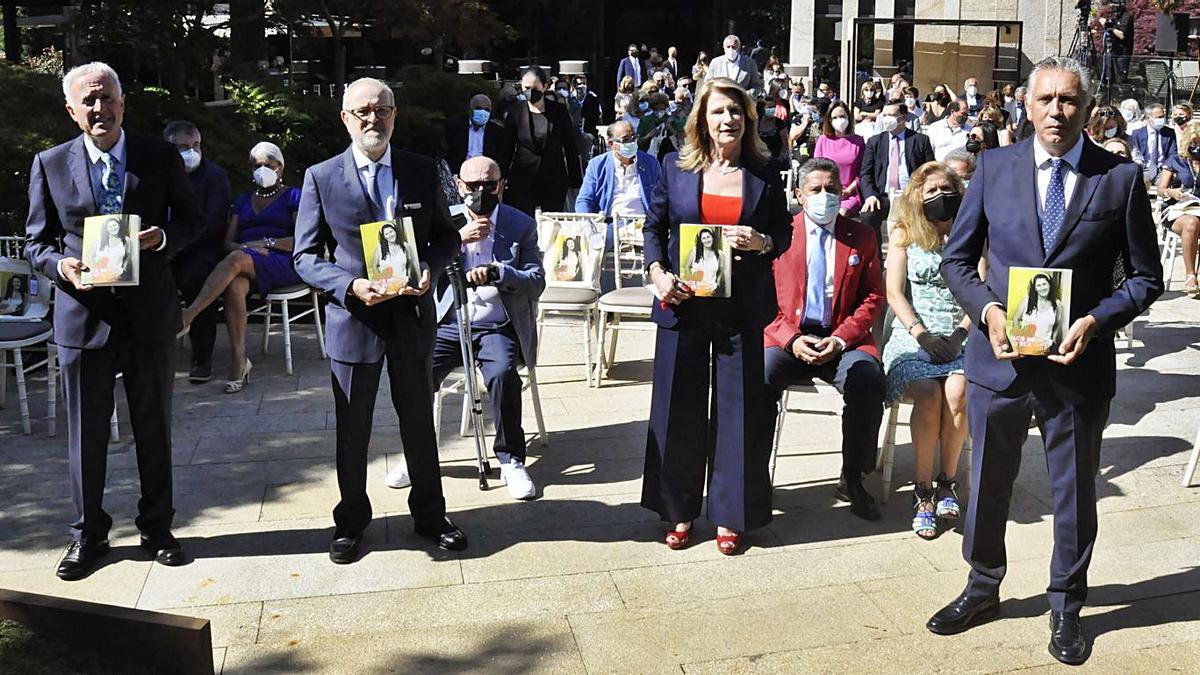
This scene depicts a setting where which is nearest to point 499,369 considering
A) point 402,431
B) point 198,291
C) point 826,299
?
point 402,431

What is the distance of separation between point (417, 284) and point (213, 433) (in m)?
2.77

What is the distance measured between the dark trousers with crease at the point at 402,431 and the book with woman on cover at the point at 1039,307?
2429 millimetres

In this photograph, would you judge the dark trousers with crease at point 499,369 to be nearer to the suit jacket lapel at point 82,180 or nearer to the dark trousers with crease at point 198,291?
the suit jacket lapel at point 82,180

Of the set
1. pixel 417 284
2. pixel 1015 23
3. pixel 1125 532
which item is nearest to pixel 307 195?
pixel 417 284

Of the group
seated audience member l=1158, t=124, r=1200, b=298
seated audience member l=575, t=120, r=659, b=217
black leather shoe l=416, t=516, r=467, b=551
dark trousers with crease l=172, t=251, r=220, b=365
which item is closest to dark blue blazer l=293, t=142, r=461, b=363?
black leather shoe l=416, t=516, r=467, b=551

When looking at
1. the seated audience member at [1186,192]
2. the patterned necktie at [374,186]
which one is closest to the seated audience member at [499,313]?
the patterned necktie at [374,186]

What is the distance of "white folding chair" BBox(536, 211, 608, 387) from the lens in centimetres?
841

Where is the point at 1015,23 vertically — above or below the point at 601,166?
above

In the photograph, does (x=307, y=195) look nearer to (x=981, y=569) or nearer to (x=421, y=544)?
(x=421, y=544)

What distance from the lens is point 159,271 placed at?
17.3 feet

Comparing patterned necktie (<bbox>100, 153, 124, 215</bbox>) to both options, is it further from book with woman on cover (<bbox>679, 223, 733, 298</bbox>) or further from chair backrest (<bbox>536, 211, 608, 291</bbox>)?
chair backrest (<bbox>536, 211, 608, 291</bbox>)

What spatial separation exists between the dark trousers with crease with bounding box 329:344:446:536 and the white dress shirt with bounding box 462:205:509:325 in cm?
110

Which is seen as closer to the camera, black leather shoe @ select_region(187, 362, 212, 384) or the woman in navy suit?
the woman in navy suit

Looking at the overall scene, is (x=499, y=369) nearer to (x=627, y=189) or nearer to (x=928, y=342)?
(x=928, y=342)
